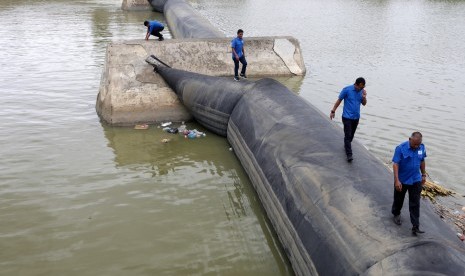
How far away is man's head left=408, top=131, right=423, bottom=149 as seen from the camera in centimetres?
522

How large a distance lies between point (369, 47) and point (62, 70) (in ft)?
49.8

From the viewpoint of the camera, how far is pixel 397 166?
5.39 meters

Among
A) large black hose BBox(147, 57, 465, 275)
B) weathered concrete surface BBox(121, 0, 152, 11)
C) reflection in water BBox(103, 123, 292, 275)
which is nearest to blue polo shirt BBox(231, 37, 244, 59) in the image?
reflection in water BBox(103, 123, 292, 275)

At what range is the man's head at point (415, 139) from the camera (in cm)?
522

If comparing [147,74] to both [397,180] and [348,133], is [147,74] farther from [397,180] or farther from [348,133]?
[397,180]

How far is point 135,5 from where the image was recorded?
3681 cm

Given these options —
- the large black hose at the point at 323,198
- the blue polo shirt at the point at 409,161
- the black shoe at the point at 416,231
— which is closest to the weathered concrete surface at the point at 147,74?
the large black hose at the point at 323,198

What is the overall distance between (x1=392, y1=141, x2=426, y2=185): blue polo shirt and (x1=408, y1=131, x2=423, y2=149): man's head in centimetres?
7

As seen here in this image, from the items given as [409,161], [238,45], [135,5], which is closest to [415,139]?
[409,161]

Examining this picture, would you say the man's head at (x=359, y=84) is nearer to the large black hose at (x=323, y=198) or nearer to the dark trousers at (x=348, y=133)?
the dark trousers at (x=348, y=133)

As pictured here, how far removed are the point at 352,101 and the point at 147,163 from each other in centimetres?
521

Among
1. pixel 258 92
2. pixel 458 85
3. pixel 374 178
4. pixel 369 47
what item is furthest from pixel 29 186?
pixel 369 47

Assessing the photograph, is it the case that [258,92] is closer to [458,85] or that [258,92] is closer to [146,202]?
[146,202]

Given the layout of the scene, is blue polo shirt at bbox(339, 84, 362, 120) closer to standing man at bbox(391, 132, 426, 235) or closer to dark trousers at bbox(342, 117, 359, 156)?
dark trousers at bbox(342, 117, 359, 156)
